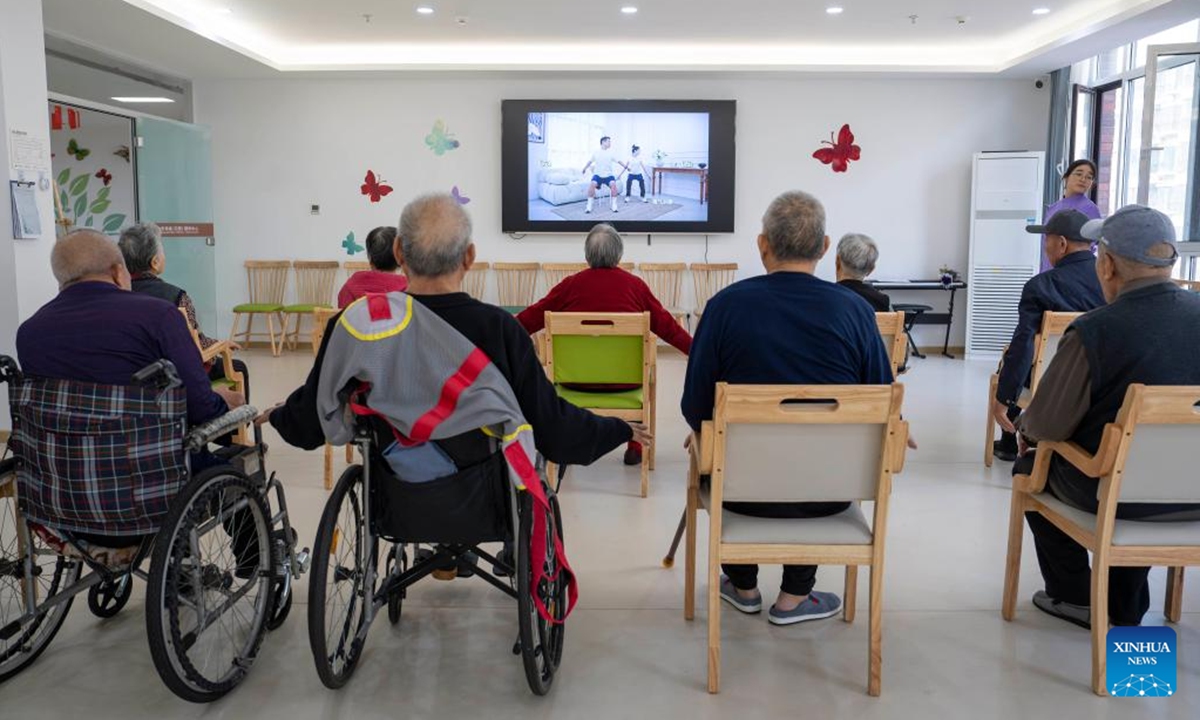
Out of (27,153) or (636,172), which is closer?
(27,153)

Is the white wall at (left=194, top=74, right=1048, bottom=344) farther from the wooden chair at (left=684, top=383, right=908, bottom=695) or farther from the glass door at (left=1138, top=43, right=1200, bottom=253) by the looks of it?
the wooden chair at (left=684, top=383, right=908, bottom=695)

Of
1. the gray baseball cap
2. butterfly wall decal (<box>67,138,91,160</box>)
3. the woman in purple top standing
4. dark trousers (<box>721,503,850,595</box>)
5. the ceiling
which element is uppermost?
the ceiling

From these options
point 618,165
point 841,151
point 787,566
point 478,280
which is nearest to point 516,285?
point 478,280

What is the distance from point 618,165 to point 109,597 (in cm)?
705

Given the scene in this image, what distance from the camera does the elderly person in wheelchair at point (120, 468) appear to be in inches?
90.2

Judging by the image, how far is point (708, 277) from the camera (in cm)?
937

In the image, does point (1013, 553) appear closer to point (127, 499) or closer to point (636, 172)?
point (127, 499)

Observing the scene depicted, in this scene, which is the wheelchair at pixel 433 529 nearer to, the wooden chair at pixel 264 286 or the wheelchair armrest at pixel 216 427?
the wheelchair armrest at pixel 216 427

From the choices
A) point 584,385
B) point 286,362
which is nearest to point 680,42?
point 286,362

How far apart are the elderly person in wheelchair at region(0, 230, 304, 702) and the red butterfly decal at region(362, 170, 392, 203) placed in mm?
6930

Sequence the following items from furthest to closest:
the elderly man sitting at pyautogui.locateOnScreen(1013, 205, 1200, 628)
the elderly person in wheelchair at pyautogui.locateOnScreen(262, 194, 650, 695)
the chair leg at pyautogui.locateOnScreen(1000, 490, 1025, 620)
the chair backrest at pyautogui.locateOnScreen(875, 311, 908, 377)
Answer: the chair backrest at pyautogui.locateOnScreen(875, 311, 908, 377) → the chair leg at pyautogui.locateOnScreen(1000, 490, 1025, 620) → the elderly man sitting at pyautogui.locateOnScreen(1013, 205, 1200, 628) → the elderly person in wheelchair at pyautogui.locateOnScreen(262, 194, 650, 695)

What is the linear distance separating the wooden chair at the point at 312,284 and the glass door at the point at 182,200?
0.77 m

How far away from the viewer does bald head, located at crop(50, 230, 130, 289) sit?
2.52m

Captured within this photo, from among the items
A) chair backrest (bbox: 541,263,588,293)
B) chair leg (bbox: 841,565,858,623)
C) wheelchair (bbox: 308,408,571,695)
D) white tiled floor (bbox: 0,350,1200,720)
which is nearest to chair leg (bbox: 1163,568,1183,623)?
white tiled floor (bbox: 0,350,1200,720)
